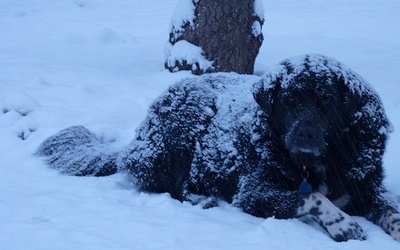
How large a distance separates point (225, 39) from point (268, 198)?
180 inches

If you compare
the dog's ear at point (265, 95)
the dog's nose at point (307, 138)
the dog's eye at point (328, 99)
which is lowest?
the dog's nose at point (307, 138)

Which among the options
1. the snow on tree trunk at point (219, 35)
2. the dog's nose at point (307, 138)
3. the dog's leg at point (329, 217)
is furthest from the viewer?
the snow on tree trunk at point (219, 35)

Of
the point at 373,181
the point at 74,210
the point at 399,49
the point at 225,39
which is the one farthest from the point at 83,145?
the point at 399,49

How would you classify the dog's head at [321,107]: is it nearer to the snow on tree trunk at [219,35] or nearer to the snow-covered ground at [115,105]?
the snow-covered ground at [115,105]

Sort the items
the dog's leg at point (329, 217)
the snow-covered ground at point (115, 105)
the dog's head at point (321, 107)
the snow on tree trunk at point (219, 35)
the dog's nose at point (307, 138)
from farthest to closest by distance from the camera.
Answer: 1. the snow on tree trunk at point (219, 35)
2. the dog's head at point (321, 107)
3. the dog's nose at point (307, 138)
4. the dog's leg at point (329, 217)
5. the snow-covered ground at point (115, 105)

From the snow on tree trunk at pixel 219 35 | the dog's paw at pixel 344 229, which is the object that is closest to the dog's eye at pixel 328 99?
the dog's paw at pixel 344 229

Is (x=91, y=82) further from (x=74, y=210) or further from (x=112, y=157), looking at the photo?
(x=74, y=210)

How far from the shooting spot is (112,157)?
17.1 ft

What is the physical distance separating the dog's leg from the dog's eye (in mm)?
720

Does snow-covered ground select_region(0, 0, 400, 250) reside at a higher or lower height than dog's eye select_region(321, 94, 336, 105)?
lower

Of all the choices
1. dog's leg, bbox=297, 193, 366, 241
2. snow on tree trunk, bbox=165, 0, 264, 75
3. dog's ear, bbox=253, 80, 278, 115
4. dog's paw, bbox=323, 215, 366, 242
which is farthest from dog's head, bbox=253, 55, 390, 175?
snow on tree trunk, bbox=165, 0, 264, 75

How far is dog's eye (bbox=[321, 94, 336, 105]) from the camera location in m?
3.87

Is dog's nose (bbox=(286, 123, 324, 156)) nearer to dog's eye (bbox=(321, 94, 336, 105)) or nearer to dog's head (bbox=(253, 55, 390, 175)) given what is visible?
dog's head (bbox=(253, 55, 390, 175))

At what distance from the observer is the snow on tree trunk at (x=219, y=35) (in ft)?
26.7
